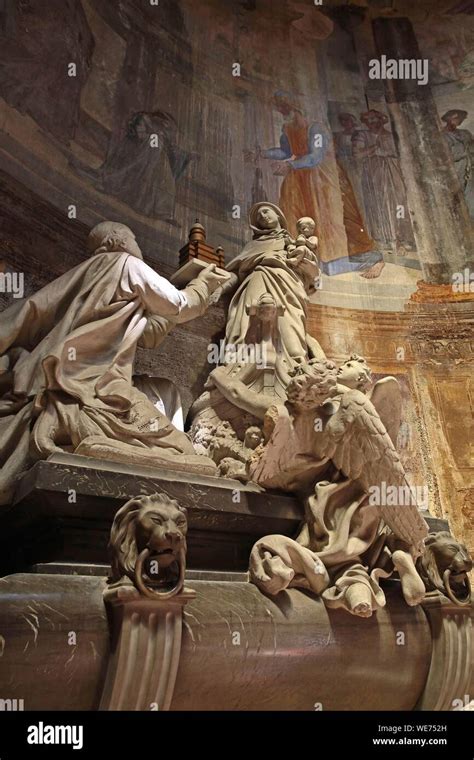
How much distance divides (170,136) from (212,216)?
118cm

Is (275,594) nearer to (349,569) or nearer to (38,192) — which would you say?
(349,569)

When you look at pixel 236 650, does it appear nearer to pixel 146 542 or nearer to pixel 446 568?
pixel 146 542

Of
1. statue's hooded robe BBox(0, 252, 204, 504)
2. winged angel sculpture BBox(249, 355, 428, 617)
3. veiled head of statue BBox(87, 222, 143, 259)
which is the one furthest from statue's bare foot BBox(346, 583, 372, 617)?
veiled head of statue BBox(87, 222, 143, 259)

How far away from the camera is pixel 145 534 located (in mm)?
2494

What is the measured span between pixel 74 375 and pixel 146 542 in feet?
4.07

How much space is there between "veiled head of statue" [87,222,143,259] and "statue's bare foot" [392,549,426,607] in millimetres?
2239

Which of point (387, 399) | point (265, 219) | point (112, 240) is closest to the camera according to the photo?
point (387, 399)

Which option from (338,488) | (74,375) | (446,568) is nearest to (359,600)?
(338,488)

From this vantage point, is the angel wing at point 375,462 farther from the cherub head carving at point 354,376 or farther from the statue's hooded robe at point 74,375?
the statue's hooded robe at point 74,375

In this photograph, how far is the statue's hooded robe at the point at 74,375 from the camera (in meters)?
3.22

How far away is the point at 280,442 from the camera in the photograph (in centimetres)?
341

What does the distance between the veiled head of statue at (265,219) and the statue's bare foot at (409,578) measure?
9.78 feet

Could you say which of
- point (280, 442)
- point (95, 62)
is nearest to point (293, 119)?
point (95, 62)

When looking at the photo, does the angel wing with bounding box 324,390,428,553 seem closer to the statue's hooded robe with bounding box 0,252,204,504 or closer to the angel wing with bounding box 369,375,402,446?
the angel wing with bounding box 369,375,402,446
